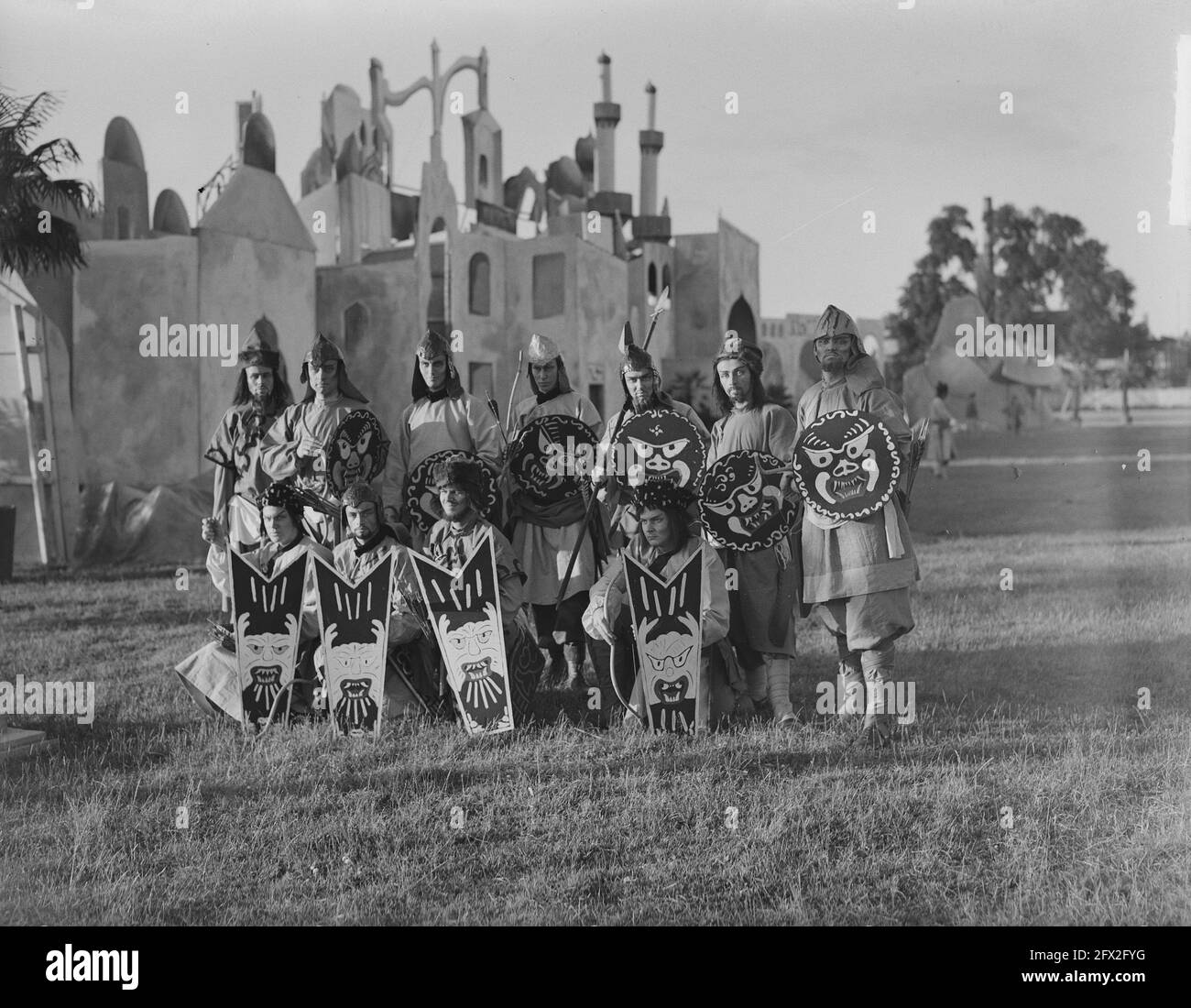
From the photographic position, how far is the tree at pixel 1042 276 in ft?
35.4

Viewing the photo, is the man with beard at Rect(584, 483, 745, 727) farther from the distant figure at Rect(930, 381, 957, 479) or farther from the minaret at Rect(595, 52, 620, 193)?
the minaret at Rect(595, 52, 620, 193)

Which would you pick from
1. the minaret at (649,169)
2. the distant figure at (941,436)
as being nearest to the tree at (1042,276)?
the distant figure at (941,436)

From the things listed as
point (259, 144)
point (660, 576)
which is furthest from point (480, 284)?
point (660, 576)

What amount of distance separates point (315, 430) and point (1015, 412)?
19.0m

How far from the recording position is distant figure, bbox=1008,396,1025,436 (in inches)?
871

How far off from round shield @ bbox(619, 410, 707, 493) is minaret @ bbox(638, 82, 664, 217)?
44.4ft

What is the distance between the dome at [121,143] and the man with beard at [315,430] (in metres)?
7.54

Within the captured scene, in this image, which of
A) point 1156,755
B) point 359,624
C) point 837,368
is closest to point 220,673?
point 359,624

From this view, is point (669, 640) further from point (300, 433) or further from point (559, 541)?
point (300, 433)

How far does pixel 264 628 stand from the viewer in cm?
511

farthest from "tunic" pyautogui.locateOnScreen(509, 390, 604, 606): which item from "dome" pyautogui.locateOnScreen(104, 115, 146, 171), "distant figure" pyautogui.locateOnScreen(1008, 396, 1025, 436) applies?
"distant figure" pyautogui.locateOnScreen(1008, 396, 1025, 436)

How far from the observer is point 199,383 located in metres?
11.6

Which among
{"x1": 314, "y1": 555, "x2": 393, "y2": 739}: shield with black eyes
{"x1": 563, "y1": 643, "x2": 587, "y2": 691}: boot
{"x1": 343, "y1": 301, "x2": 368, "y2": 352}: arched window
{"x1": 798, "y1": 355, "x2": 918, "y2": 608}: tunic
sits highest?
{"x1": 343, "y1": 301, "x2": 368, "y2": 352}: arched window

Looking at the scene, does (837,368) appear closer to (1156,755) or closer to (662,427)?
(662,427)
